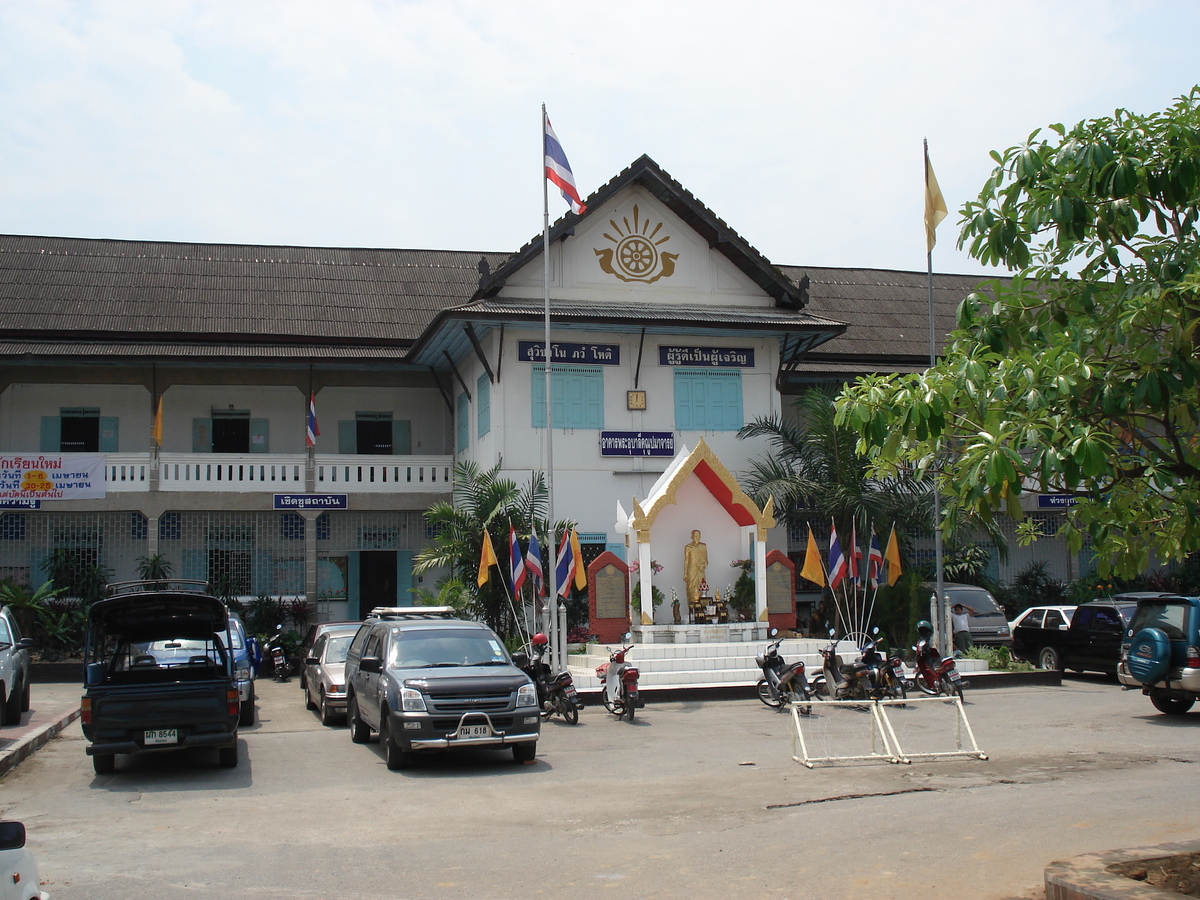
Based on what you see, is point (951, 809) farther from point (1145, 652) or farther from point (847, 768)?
point (1145, 652)

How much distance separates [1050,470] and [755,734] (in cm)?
925

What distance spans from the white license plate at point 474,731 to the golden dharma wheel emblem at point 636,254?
1400 cm

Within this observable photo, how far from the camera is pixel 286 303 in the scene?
27.4 metres

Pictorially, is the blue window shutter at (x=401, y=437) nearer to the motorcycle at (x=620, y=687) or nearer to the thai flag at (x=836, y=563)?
the thai flag at (x=836, y=563)

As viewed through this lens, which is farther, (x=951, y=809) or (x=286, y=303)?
(x=286, y=303)

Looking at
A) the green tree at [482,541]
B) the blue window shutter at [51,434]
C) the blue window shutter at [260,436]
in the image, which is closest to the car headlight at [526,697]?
the green tree at [482,541]

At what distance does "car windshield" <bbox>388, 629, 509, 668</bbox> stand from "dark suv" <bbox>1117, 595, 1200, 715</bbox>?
8.32 metres

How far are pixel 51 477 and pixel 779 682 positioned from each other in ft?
52.4

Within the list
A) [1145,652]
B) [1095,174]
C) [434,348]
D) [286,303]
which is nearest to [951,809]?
[1095,174]

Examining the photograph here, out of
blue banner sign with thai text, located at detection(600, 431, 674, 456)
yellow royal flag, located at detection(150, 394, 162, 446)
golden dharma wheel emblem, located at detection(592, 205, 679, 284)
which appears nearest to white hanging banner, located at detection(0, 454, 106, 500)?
yellow royal flag, located at detection(150, 394, 162, 446)

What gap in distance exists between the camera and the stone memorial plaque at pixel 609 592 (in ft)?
66.7

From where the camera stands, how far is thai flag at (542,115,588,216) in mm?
18531

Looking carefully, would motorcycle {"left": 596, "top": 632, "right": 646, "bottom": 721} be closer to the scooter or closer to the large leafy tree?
the scooter

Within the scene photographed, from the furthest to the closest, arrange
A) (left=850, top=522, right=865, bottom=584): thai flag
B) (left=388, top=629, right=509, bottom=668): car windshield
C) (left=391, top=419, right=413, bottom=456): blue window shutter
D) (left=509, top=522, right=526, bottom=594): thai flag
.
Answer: (left=391, top=419, right=413, bottom=456): blue window shutter → (left=850, top=522, right=865, bottom=584): thai flag → (left=509, top=522, right=526, bottom=594): thai flag → (left=388, top=629, right=509, bottom=668): car windshield
